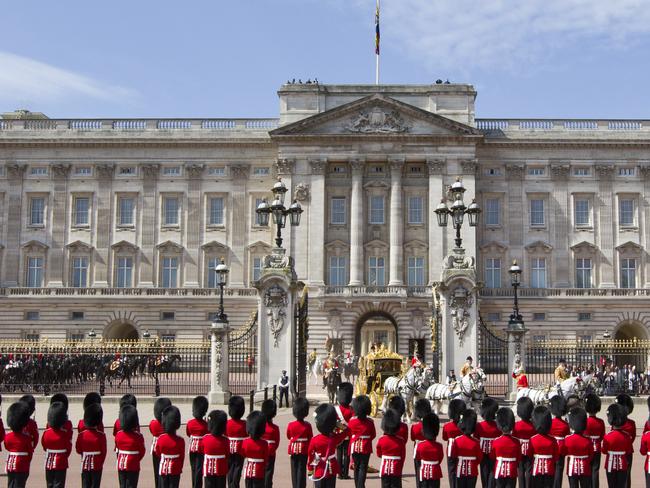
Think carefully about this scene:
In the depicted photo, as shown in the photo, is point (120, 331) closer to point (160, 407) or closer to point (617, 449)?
point (160, 407)

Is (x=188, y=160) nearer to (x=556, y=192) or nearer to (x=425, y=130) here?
(x=425, y=130)

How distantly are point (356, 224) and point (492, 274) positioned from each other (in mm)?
9391

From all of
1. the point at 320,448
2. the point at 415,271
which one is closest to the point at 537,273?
the point at 415,271

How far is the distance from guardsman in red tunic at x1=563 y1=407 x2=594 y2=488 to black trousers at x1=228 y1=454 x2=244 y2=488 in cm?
485

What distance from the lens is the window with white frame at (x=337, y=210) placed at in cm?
5534

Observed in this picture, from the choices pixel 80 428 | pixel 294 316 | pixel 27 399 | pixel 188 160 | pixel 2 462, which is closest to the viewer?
pixel 80 428

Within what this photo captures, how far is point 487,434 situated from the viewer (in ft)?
43.6

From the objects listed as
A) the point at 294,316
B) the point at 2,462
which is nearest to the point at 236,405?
the point at 2,462

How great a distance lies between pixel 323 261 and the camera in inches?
2133

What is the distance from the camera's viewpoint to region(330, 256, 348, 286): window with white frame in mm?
54719

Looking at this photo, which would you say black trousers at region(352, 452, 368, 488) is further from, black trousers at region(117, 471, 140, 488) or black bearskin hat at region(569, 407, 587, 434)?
black trousers at region(117, 471, 140, 488)

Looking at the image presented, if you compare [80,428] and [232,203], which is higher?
[232,203]

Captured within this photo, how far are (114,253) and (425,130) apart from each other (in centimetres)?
2168

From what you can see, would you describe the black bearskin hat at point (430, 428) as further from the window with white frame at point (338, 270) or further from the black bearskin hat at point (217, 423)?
the window with white frame at point (338, 270)
